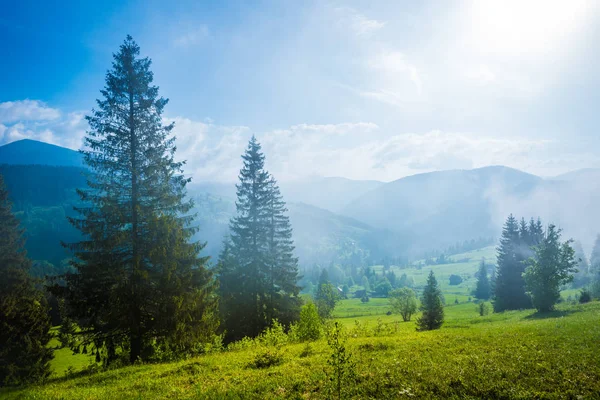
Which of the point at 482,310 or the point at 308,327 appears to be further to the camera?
the point at 482,310

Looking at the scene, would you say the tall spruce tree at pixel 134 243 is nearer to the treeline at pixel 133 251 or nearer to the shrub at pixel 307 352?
the treeline at pixel 133 251

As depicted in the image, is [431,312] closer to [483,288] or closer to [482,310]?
[482,310]

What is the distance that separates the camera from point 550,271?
36.0 metres

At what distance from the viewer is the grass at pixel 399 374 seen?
9453 mm

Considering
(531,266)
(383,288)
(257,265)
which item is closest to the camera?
(257,265)

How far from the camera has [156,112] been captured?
19.1m

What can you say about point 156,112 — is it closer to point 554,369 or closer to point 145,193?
point 145,193

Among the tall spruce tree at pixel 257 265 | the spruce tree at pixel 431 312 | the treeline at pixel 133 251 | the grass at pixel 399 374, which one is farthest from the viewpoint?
the spruce tree at pixel 431 312

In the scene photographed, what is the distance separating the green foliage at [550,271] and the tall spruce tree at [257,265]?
28.1m

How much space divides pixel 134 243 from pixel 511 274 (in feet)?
197

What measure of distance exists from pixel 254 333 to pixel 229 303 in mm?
3905

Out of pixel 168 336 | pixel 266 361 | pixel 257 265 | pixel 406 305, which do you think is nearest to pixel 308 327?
pixel 266 361

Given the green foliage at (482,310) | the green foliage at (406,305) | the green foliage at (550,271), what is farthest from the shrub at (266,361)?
the green foliage at (406,305)

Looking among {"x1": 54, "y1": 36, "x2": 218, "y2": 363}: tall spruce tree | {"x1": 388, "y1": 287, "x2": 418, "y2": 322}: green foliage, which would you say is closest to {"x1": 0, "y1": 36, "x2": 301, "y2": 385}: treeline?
{"x1": 54, "y1": 36, "x2": 218, "y2": 363}: tall spruce tree
